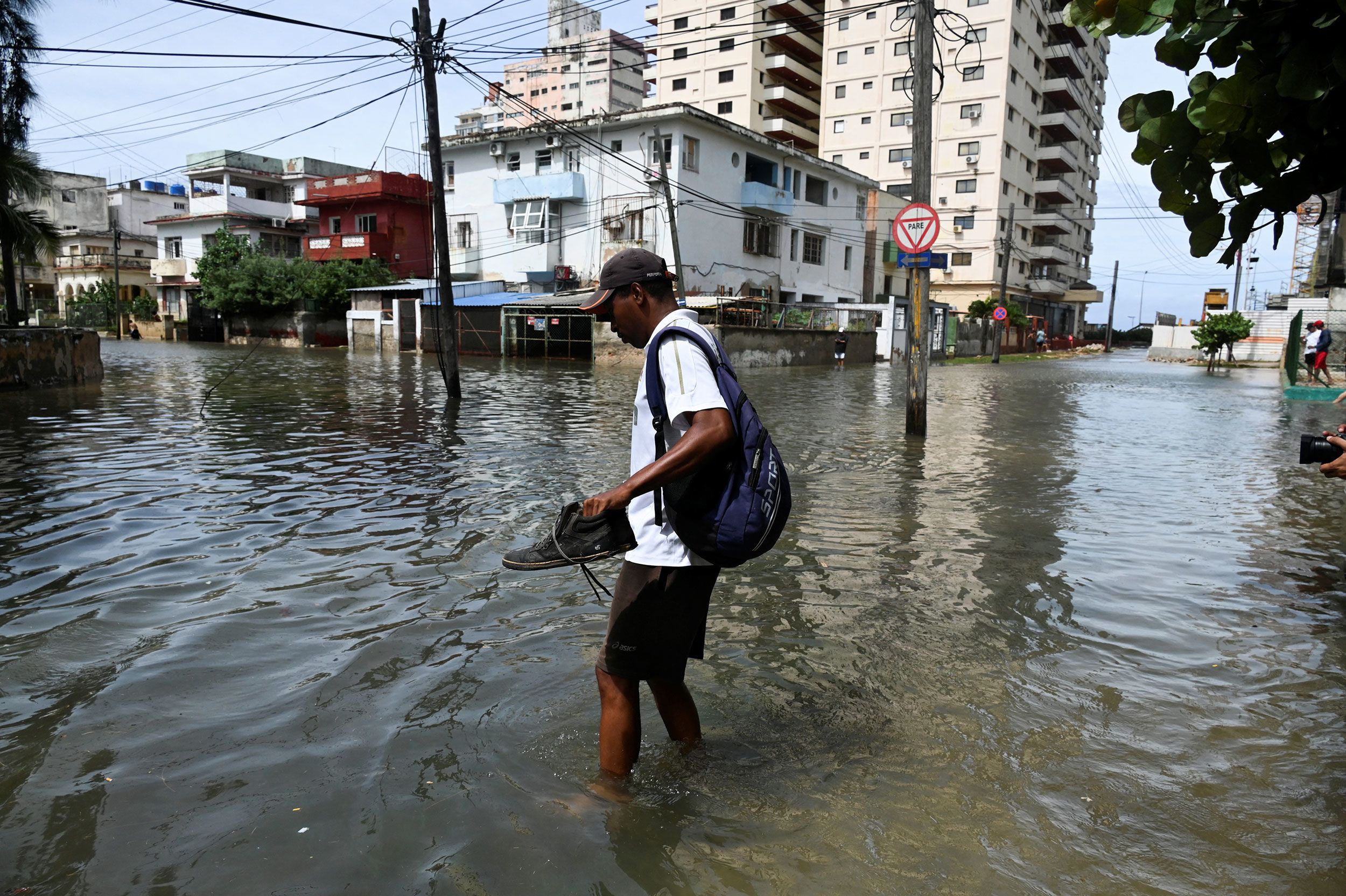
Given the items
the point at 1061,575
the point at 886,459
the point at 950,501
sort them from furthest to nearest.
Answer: the point at 886,459 → the point at 950,501 → the point at 1061,575

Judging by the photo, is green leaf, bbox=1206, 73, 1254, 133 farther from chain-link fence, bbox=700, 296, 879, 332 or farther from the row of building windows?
the row of building windows

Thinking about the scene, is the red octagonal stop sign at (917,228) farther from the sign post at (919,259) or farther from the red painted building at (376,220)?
the red painted building at (376,220)

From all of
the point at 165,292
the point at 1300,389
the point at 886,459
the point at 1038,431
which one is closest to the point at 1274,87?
the point at 886,459

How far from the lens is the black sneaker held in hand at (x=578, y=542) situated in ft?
9.18

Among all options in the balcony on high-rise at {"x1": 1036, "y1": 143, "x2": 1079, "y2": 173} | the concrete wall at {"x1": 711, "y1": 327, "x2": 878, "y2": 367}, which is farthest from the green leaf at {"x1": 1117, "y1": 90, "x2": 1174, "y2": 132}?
the balcony on high-rise at {"x1": 1036, "y1": 143, "x2": 1079, "y2": 173}

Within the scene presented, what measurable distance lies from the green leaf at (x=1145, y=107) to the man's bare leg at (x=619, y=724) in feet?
7.70

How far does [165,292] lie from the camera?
5700 centimetres

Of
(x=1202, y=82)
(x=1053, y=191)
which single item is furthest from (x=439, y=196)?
(x=1053, y=191)

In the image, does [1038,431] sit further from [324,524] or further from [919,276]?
[324,524]

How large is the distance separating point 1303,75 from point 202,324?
5906 cm

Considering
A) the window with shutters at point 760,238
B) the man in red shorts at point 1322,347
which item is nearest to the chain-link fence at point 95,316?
the window with shutters at point 760,238

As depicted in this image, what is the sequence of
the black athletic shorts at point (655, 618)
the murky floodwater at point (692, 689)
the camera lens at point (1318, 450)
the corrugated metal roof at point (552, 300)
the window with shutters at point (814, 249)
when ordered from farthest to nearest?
the window with shutters at point (814, 249) → the corrugated metal roof at point (552, 300) → the camera lens at point (1318, 450) → the black athletic shorts at point (655, 618) → the murky floodwater at point (692, 689)

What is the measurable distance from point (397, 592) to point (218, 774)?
6.73 ft

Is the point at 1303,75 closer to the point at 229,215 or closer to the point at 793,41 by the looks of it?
the point at 229,215
